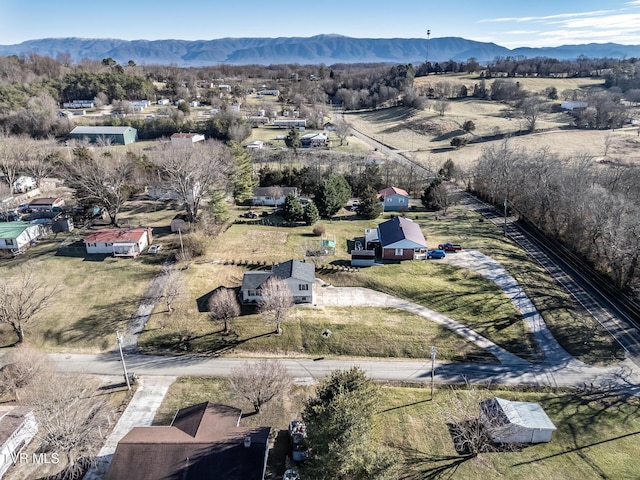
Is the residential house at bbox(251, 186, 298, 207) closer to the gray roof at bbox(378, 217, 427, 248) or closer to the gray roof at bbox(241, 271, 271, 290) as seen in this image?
the gray roof at bbox(378, 217, 427, 248)

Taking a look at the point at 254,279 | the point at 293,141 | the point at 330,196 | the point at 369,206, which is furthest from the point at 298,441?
the point at 293,141

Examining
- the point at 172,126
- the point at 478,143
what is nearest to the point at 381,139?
the point at 478,143

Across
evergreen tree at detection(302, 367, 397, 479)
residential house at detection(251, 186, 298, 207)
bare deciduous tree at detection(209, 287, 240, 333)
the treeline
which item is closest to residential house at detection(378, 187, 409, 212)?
residential house at detection(251, 186, 298, 207)

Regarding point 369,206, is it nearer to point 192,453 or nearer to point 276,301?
point 276,301

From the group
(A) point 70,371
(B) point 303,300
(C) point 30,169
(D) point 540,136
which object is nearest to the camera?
(A) point 70,371

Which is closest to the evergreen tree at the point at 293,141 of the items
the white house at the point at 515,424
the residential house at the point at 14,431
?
the residential house at the point at 14,431

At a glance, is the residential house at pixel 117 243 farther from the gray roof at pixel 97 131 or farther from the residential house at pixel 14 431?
the gray roof at pixel 97 131

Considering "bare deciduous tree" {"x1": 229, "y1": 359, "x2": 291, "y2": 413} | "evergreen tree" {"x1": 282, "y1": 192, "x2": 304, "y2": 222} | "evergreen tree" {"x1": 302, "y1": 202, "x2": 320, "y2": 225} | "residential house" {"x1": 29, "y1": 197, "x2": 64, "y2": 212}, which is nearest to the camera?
"bare deciduous tree" {"x1": 229, "y1": 359, "x2": 291, "y2": 413}

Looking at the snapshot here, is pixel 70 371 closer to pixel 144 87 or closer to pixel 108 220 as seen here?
pixel 108 220
